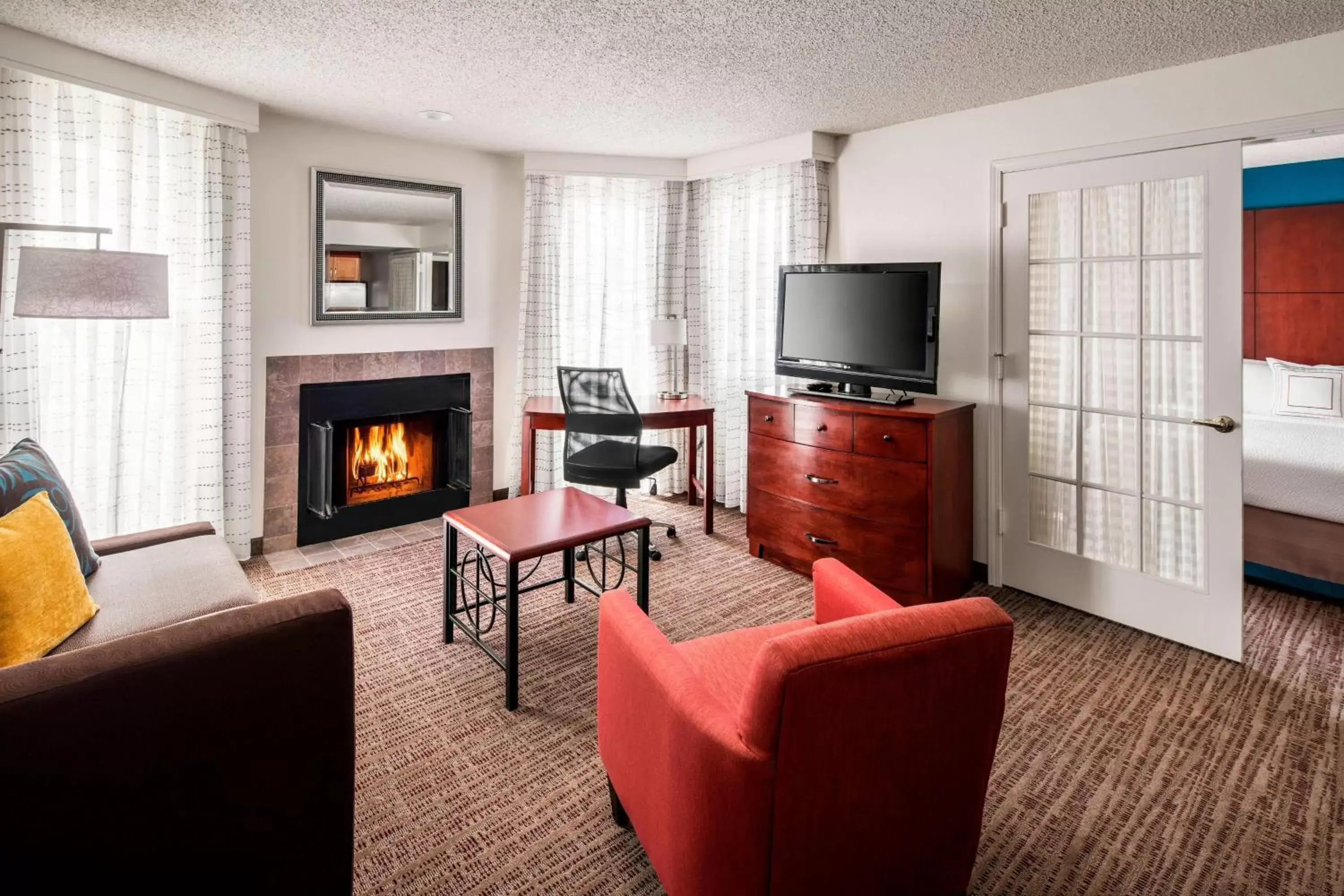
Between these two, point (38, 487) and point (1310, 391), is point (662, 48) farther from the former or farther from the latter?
point (1310, 391)

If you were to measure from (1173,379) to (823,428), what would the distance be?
1509mm

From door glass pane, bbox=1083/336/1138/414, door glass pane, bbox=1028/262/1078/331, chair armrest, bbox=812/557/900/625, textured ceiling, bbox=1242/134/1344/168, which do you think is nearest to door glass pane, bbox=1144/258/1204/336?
door glass pane, bbox=1083/336/1138/414

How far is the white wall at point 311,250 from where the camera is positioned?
407 cm

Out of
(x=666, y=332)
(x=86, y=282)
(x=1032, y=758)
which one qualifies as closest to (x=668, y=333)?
(x=666, y=332)

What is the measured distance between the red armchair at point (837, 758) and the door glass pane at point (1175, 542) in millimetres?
2187

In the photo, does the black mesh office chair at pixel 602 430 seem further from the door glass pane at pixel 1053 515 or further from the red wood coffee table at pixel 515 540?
the door glass pane at pixel 1053 515

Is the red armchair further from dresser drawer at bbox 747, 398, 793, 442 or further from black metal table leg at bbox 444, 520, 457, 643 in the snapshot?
dresser drawer at bbox 747, 398, 793, 442

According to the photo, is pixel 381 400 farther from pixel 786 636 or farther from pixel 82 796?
pixel 786 636

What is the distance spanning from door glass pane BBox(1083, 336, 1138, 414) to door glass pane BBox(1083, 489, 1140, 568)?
0.40m

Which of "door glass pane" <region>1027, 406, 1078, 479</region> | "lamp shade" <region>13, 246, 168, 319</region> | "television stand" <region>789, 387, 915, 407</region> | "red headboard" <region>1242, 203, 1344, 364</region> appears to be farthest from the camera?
"red headboard" <region>1242, 203, 1344, 364</region>

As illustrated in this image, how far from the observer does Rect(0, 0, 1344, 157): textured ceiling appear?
2.54 meters

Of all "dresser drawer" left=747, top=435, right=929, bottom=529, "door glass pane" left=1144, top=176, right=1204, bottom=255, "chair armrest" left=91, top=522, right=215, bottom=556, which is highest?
"door glass pane" left=1144, top=176, right=1204, bottom=255

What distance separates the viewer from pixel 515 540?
2.66 meters

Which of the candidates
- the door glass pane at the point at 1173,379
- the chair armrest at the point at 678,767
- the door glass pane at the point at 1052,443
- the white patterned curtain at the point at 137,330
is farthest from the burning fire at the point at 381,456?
the door glass pane at the point at 1173,379
